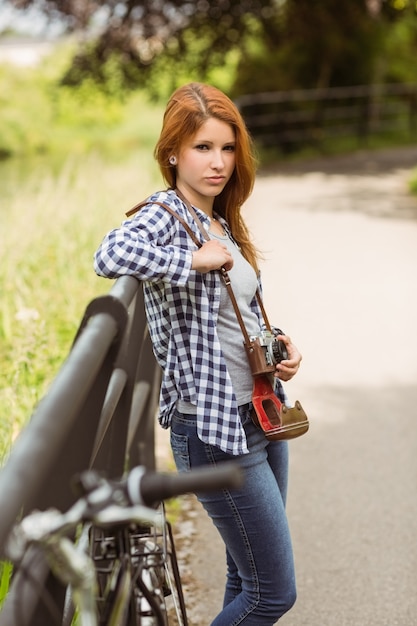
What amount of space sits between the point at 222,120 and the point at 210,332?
56 cm

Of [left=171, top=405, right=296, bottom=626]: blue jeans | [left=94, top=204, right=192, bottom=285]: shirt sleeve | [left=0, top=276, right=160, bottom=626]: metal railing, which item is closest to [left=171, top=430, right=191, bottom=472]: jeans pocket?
[left=171, top=405, right=296, bottom=626]: blue jeans

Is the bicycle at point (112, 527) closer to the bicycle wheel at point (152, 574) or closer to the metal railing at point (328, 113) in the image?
the bicycle wheel at point (152, 574)

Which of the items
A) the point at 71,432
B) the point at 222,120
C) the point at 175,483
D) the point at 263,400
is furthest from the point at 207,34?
the point at 175,483

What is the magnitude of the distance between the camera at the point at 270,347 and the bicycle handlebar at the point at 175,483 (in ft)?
3.85

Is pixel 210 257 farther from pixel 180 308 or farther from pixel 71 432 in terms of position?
pixel 71 432

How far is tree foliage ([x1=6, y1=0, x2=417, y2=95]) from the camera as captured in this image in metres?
19.8


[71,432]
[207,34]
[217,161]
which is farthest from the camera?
[207,34]

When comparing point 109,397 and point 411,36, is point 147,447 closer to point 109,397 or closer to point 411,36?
point 109,397

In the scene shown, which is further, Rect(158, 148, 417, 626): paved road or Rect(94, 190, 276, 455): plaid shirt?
Rect(158, 148, 417, 626): paved road

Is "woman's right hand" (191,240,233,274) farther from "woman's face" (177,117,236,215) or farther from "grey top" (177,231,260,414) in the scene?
"woman's face" (177,117,236,215)

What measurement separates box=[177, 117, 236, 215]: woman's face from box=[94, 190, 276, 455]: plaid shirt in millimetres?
95

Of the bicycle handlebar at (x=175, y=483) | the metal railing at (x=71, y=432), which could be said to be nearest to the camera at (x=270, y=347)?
the metal railing at (x=71, y=432)

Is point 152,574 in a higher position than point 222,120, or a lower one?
lower

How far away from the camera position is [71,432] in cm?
209
